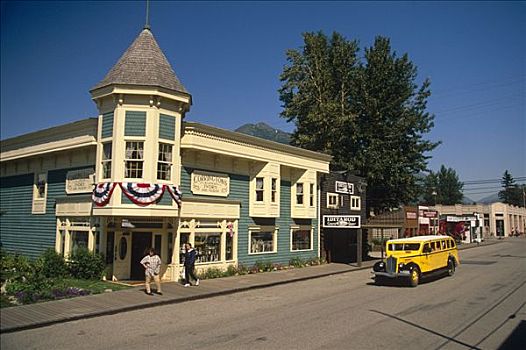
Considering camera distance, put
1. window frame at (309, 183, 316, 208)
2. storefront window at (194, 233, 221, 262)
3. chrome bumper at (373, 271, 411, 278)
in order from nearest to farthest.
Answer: chrome bumper at (373, 271, 411, 278)
storefront window at (194, 233, 221, 262)
window frame at (309, 183, 316, 208)

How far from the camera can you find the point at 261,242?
2575cm

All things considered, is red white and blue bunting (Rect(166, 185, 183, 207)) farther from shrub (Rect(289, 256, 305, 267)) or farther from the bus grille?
shrub (Rect(289, 256, 305, 267))

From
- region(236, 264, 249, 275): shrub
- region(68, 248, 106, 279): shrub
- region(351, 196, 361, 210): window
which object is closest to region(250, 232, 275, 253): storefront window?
region(236, 264, 249, 275): shrub

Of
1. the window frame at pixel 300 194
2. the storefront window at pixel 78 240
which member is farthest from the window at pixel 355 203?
the storefront window at pixel 78 240

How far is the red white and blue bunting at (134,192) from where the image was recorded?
18.6 metres

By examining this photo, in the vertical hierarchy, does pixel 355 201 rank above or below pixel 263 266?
above

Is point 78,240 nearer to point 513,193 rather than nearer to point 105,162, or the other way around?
point 105,162

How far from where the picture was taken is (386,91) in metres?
40.7

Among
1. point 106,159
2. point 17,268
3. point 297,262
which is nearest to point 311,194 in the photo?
point 297,262

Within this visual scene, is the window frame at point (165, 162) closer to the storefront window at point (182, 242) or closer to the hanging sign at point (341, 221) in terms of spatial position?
the storefront window at point (182, 242)

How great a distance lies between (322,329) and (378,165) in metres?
28.9

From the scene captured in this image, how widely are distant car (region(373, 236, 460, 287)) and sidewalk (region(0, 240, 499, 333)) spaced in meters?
4.21

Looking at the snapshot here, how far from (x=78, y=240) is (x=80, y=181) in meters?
2.69

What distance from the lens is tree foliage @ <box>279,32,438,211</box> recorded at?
39.9m
